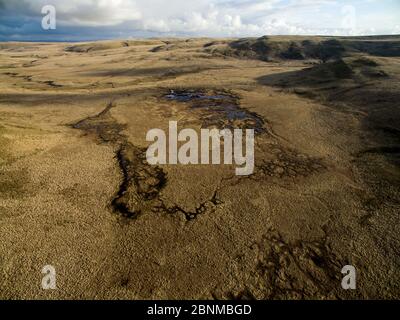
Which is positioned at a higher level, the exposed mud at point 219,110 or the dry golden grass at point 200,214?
the exposed mud at point 219,110

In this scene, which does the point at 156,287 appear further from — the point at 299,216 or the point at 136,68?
the point at 136,68

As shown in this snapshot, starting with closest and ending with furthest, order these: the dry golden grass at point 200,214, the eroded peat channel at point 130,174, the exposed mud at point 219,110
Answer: the dry golden grass at point 200,214, the eroded peat channel at point 130,174, the exposed mud at point 219,110

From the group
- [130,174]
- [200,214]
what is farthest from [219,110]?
[200,214]

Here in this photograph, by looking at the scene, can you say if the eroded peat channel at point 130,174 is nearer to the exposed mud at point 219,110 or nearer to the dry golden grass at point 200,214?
the dry golden grass at point 200,214

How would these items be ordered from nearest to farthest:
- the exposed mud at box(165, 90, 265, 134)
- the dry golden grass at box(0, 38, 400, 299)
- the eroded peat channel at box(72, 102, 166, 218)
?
1. the dry golden grass at box(0, 38, 400, 299)
2. the eroded peat channel at box(72, 102, 166, 218)
3. the exposed mud at box(165, 90, 265, 134)

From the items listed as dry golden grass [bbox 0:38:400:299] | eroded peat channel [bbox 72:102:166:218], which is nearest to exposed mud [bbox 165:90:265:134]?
dry golden grass [bbox 0:38:400:299]

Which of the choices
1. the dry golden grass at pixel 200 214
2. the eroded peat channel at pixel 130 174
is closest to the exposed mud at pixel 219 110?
the dry golden grass at pixel 200 214

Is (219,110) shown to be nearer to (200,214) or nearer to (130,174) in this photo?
(130,174)

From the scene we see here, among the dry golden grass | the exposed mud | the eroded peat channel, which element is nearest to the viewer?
the dry golden grass

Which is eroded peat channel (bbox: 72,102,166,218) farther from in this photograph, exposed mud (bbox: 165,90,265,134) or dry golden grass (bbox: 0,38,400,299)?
exposed mud (bbox: 165,90,265,134)

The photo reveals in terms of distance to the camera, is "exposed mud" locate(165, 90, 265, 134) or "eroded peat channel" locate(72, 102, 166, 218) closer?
"eroded peat channel" locate(72, 102, 166, 218)
